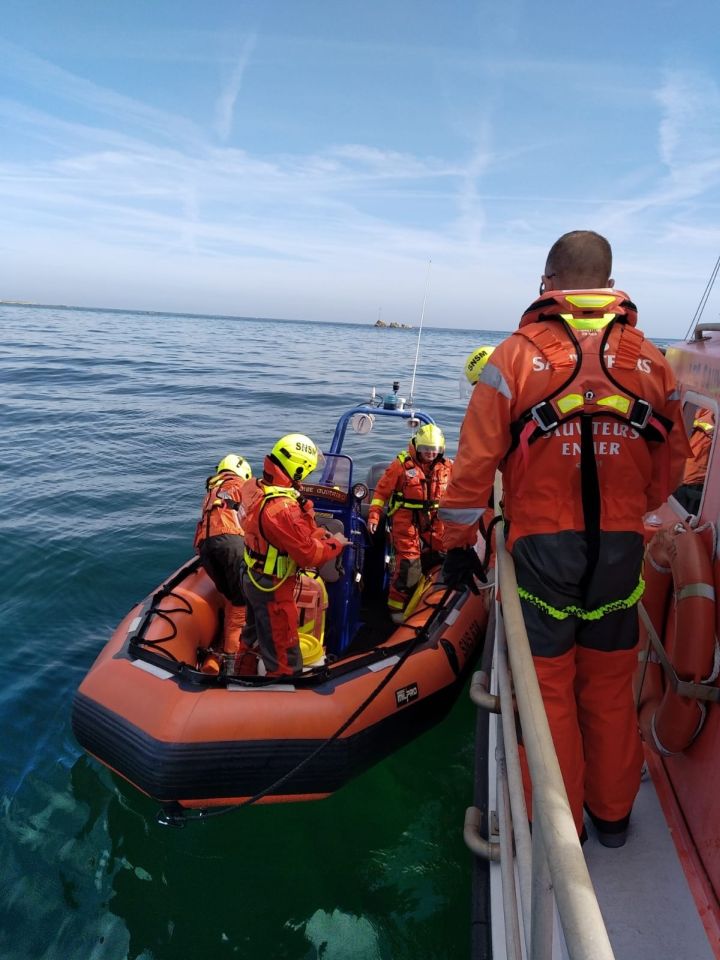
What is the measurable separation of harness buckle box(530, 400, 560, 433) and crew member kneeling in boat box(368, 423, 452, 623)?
3.21m

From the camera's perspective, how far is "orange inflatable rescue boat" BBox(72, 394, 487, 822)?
279cm

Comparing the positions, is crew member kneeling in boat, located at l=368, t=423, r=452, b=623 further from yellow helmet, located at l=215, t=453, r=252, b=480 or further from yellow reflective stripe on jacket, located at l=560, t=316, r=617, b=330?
yellow reflective stripe on jacket, located at l=560, t=316, r=617, b=330

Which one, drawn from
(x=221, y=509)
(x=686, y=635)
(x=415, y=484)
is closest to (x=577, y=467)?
(x=686, y=635)

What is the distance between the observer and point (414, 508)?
4.88 meters

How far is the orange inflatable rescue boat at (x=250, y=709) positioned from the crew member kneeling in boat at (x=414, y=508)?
2.87 feet

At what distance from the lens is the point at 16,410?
13969mm

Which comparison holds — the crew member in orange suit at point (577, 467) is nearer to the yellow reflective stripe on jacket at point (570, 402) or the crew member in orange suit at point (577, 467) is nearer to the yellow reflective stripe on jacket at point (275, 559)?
the yellow reflective stripe on jacket at point (570, 402)

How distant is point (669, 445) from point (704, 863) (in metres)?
1.26

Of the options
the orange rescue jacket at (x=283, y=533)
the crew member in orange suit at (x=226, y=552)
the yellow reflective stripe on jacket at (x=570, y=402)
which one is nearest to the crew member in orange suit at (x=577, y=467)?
the yellow reflective stripe on jacket at (x=570, y=402)

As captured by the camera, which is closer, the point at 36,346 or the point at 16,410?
the point at 16,410

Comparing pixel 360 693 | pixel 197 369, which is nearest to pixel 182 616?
pixel 360 693

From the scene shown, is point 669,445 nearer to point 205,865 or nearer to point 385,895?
point 385,895

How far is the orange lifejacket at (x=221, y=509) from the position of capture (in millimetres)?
4195

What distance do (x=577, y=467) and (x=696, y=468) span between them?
1.67 meters
